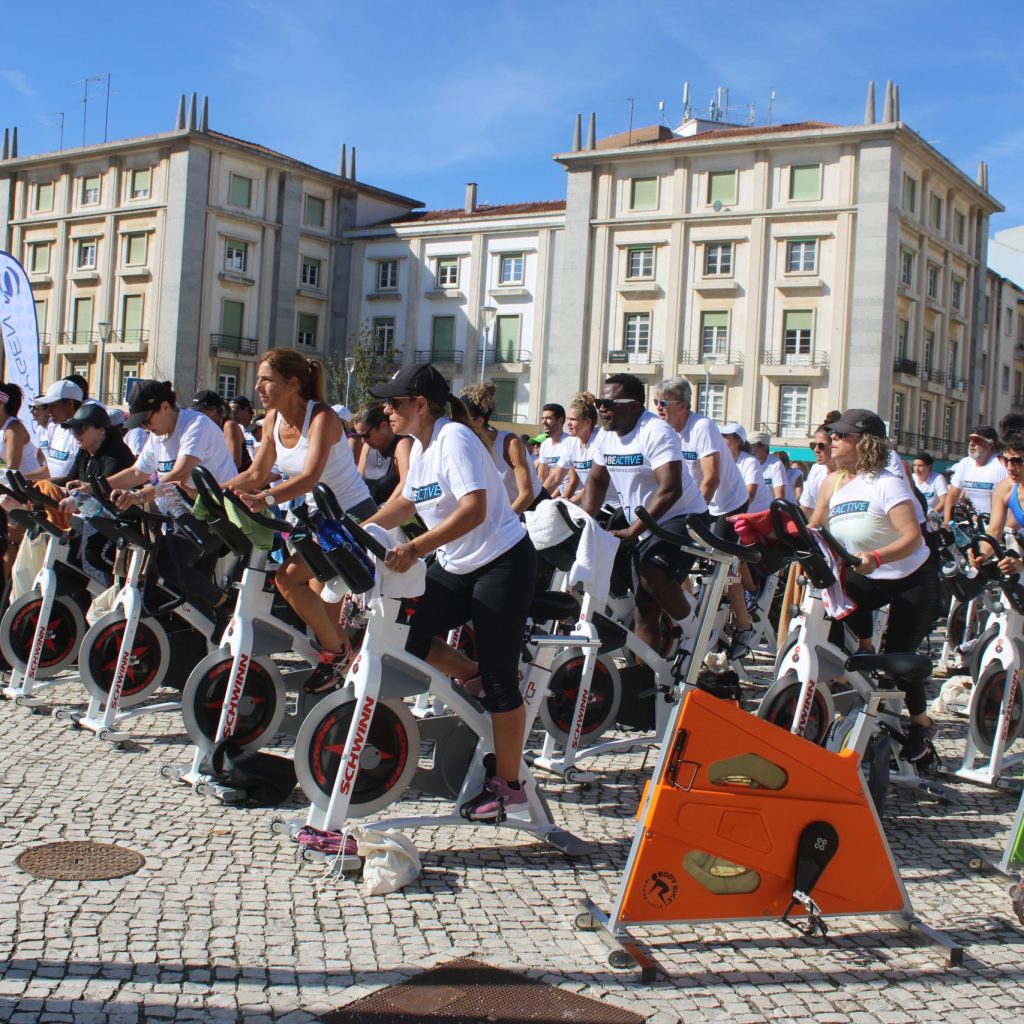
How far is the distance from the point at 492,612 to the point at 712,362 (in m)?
48.0

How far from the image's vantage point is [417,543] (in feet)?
14.9

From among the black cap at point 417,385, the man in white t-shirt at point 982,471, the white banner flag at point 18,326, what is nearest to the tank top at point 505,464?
the black cap at point 417,385

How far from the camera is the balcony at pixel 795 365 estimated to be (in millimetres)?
49844

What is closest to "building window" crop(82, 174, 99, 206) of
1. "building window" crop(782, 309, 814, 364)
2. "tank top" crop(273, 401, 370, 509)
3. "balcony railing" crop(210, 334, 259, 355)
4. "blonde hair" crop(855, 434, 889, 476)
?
"balcony railing" crop(210, 334, 259, 355)

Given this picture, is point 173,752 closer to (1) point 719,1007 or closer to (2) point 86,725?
(2) point 86,725

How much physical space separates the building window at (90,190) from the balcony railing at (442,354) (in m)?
18.6

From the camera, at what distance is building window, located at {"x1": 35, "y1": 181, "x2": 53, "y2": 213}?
206 ft

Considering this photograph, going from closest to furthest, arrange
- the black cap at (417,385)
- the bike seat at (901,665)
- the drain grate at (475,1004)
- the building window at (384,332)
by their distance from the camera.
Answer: the drain grate at (475,1004), the bike seat at (901,665), the black cap at (417,385), the building window at (384,332)

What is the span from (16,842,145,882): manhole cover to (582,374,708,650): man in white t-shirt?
130 inches

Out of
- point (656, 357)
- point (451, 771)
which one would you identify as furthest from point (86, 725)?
point (656, 357)

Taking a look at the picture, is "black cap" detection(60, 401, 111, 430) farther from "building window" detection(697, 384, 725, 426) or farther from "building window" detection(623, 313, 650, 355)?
"building window" detection(623, 313, 650, 355)

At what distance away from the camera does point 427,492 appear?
4.89 meters

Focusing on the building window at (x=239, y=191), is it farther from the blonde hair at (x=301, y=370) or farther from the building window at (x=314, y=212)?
the blonde hair at (x=301, y=370)

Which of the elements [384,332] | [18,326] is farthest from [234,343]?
[18,326]
